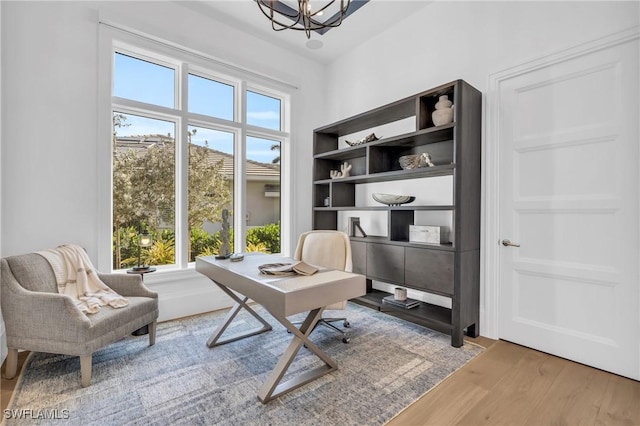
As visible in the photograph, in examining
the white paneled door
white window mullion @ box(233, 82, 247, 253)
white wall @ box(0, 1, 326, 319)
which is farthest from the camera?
white window mullion @ box(233, 82, 247, 253)

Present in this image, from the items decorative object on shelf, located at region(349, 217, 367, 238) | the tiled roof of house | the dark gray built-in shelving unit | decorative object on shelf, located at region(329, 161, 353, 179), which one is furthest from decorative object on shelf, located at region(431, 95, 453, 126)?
the tiled roof of house

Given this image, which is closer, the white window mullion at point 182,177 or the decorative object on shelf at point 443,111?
the decorative object on shelf at point 443,111

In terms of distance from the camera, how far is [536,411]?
Result: 1.73 meters

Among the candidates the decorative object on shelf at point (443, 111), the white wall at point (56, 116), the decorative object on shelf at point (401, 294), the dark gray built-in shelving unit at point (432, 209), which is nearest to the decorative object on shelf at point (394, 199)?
the dark gray built-in shelving unit at point (432, 209)

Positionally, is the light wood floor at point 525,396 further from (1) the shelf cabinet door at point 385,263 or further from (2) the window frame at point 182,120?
(2) the window frame at point 182,120

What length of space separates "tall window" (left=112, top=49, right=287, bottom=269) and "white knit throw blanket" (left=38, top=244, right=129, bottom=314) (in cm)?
66

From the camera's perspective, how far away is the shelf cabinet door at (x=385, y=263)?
3.01 meters

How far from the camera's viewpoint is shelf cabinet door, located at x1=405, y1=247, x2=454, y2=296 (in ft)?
8.53

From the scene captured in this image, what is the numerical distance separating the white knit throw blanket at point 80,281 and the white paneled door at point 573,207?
10.8 ft

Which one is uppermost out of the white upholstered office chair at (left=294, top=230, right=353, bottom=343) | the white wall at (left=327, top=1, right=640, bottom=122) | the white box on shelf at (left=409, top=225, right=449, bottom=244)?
the white wall at (left=327, top=1, right=640, bottom=122)

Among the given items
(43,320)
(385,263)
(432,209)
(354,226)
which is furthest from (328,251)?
(43,320)

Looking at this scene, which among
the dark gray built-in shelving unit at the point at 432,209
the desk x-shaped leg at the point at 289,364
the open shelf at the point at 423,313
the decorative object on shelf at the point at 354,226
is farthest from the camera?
the decorative object on shelf at the point at 354,226

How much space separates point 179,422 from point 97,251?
1.94m

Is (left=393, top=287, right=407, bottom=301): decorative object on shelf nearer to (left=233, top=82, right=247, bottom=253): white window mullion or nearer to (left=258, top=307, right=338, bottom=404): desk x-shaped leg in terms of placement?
(left=258, top=307, right=338, bottom=404): desk x-shaped leg
